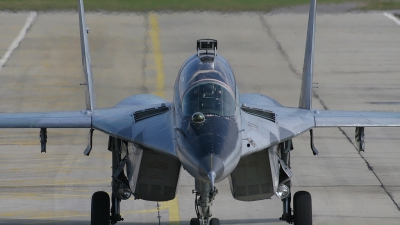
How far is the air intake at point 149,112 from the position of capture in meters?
14.4

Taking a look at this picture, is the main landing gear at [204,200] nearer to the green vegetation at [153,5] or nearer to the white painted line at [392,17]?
the green vegetation at [153,5]

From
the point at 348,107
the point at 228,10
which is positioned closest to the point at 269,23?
the point at 228,10

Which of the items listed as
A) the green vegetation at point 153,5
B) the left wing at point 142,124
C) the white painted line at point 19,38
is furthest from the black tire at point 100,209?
the green vegetation at point 153,5

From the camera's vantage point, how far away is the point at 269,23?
33594mm

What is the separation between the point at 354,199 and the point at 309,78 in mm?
2917

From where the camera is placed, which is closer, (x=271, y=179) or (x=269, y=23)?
(x=271, y=179)

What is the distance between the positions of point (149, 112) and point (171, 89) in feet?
39.8

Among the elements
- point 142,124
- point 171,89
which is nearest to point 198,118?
point 142,124

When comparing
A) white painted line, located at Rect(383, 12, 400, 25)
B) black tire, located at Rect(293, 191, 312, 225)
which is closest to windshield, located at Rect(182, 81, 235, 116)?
black tire, located at Rect(293, 191, 312, 225)

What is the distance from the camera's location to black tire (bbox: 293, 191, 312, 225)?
593 inches

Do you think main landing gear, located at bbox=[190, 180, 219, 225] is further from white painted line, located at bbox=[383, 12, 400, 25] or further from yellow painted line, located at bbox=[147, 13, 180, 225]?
white painted line, located at bbox=[383, 12, 400, 25]

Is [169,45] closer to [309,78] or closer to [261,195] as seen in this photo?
[309,78]

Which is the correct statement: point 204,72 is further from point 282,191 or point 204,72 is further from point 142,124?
point 282,191

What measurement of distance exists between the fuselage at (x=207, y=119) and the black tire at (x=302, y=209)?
268cm
